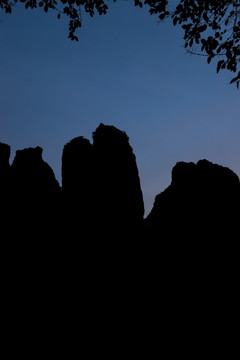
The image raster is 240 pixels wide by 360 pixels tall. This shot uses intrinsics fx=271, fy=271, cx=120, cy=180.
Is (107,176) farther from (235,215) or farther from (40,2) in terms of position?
(40,2)

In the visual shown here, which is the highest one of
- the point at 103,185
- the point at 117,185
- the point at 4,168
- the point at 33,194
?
the point at 4,168

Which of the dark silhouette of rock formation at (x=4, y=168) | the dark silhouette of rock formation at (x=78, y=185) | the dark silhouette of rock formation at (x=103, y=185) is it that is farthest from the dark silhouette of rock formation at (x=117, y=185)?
the dark silhouette of rock formation at (x=4, y=168)

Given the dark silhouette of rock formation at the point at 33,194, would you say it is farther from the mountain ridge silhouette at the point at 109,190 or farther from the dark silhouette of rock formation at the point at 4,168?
the dark silhouette of rock formation at the point at 4,168

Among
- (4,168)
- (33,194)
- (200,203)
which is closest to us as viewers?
(200,203)

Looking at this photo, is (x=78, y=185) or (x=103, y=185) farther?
(x=78, y=185)

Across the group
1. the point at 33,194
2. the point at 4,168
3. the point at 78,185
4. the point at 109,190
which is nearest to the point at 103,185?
the point at 109,190

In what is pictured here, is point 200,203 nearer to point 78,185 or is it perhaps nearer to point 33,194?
point 78,185

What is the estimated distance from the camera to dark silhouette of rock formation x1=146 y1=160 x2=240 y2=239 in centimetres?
2106

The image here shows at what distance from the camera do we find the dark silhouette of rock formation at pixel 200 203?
21062 millimetres

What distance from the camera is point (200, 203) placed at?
22.0 metres

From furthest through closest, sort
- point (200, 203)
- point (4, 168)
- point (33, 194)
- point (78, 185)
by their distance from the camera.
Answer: point (78, 185)
point (4, 168)
point (33, 194)
point (200, 203)

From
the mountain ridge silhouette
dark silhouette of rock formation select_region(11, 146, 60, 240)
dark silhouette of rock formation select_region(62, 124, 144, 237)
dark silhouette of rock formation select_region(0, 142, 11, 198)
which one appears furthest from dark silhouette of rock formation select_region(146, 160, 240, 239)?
dark silhouette of rock formation select_region(0, 142, 11, 198)

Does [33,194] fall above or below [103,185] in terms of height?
below

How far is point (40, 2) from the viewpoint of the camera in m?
10.6
